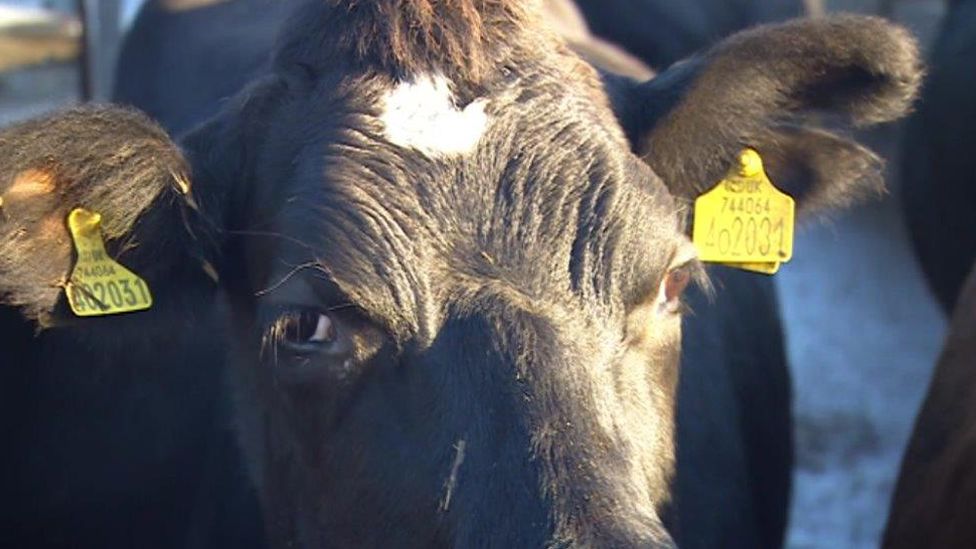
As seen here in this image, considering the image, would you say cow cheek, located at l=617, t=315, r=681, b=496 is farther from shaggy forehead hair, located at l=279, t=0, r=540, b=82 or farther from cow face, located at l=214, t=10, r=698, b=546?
shaggy forehead hair, located at l=279, t=0, r=540, b=82

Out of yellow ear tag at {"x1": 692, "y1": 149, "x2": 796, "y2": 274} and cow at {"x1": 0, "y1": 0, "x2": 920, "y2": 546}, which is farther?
yellow ear tag at {"x1": 692, "y1": 149, "x2": 796, "y2": 274}

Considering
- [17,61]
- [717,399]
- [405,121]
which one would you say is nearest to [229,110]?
[405,121]

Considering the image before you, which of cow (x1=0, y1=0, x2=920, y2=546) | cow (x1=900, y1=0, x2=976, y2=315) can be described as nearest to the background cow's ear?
cow (x1=0, y1=0, x2=920, y2=546)

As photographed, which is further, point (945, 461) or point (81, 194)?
point (945, 461)

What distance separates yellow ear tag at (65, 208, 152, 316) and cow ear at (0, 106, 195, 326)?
16mm

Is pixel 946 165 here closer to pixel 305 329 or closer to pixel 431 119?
pixel 431 119

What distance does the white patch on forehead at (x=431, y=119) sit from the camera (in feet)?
10.8

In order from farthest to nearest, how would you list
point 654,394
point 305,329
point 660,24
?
1. point 660,24
2. point 654,394
3. point 305,329

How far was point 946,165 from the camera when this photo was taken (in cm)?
735

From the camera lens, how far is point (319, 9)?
360 cm

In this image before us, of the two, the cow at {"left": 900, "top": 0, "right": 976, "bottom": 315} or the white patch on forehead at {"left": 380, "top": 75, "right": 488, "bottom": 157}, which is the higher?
the white patch on forehead at {"left": 380, "top": 75, "right": 488, "bottom": 157}

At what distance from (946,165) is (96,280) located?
4757 mm

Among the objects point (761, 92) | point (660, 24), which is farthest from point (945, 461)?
point (660, 24)

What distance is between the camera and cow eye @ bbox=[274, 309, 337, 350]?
3232 millimetres
